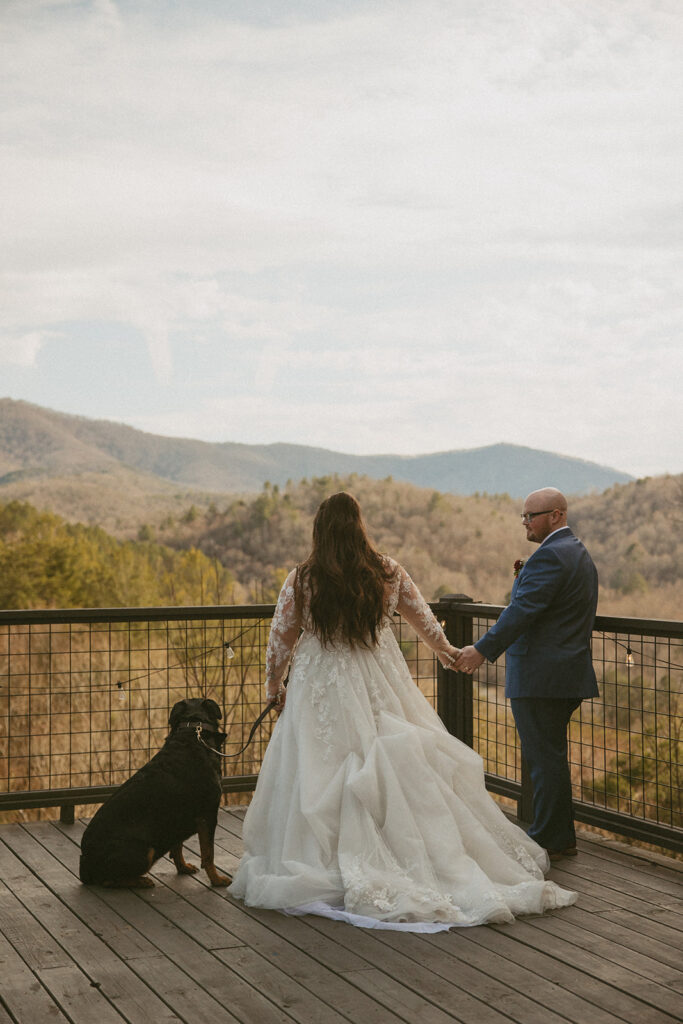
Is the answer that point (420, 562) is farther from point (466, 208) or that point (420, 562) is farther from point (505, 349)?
point (505, 349)

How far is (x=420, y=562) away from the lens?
136 feet

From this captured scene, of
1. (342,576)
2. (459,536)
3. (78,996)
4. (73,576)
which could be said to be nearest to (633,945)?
(342,576)

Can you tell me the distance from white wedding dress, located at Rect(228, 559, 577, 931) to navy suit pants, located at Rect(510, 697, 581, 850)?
0.30 meters

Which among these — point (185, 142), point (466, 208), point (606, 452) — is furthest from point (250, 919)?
point (606, 452)

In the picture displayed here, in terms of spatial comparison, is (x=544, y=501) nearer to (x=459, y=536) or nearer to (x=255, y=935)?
(x=255, y=935)

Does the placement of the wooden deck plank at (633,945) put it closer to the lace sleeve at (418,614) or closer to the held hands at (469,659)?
A: the held hands at (469,659)

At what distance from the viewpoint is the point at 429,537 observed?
148 ft

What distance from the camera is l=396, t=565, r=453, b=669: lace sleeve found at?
14.4ft

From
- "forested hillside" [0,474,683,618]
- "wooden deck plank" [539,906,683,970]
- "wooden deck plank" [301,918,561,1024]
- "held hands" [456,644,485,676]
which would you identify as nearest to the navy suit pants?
"held hands" [456,644,485,676]

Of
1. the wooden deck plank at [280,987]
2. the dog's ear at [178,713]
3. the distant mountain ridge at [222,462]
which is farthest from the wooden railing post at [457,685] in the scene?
the distant mountain ridge at [222,462]

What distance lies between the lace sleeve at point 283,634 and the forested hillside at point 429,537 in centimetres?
2675

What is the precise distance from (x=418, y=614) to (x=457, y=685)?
59.1 inches

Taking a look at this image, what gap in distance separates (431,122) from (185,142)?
9982 millimetres

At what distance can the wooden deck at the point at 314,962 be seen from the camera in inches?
119
